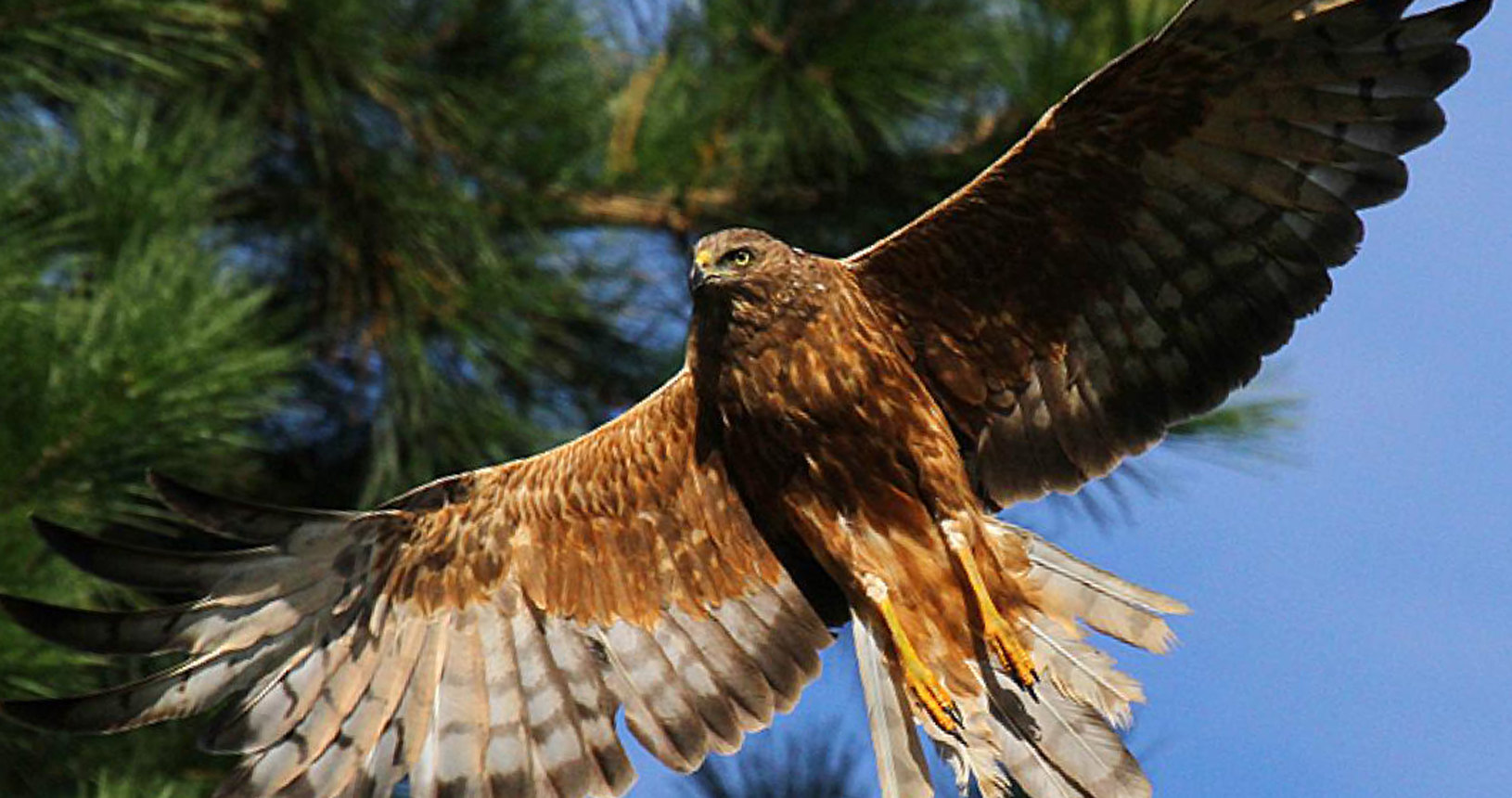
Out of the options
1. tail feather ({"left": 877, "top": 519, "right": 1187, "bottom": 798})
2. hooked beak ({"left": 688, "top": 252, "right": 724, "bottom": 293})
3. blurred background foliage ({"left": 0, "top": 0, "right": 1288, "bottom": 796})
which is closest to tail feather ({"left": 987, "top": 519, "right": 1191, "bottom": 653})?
tail feather ({"left": 877, "top": 519, "right": 1187, "bottom": 798})

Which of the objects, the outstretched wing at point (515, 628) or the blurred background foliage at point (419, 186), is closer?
the outstretched wing at point (515, 628)

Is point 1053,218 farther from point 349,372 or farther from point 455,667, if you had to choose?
point 349,372

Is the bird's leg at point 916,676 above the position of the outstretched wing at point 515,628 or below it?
below

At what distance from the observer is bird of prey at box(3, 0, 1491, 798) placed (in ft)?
13.7

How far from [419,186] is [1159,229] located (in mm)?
3368

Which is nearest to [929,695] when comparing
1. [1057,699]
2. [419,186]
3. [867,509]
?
[1057,699]

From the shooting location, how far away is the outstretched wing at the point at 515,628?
4.56 meters

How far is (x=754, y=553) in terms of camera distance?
15.2ft

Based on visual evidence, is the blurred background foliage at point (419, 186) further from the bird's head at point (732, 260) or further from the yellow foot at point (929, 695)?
the yellow foot at point (929, 695)

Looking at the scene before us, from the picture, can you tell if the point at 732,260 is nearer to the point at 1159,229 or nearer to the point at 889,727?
the point at 1159,229

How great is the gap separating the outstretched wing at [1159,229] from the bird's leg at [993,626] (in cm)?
20

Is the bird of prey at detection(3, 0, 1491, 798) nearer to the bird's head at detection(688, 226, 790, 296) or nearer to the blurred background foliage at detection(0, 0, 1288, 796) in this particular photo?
the bird's head at detection(688, 226, 790, 296)

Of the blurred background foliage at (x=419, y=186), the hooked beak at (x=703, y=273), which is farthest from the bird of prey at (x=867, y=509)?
the blurred background foliage at (x=419, y=186)

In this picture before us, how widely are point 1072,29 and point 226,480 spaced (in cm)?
315
